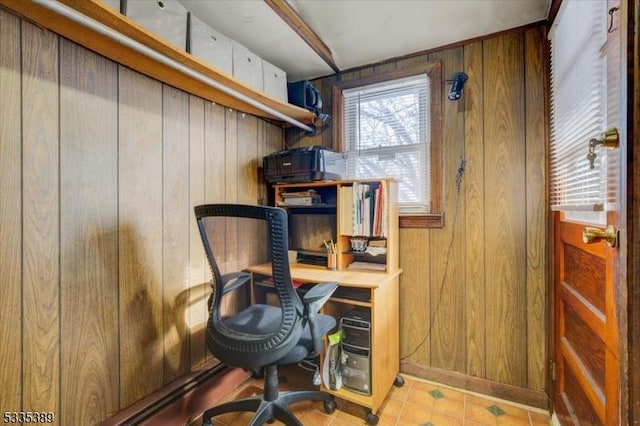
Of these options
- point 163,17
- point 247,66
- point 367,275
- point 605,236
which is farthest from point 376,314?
point 163,17

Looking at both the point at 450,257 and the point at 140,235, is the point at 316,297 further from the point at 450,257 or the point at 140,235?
the point at 450,257

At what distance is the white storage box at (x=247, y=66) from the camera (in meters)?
1.72

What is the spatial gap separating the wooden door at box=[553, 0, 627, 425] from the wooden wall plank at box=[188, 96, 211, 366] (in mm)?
1742

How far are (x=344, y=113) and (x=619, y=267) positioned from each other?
198cm

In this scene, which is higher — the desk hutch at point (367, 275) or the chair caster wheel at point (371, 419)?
the desk hutch at point (367, 275)

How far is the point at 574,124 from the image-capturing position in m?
1.17

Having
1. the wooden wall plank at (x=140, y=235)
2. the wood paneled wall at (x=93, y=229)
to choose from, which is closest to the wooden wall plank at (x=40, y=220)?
the wood paneled wall at (x=93, y=229)

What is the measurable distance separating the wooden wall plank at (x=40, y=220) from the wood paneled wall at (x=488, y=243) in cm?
187

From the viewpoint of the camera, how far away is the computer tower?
5.30 ft

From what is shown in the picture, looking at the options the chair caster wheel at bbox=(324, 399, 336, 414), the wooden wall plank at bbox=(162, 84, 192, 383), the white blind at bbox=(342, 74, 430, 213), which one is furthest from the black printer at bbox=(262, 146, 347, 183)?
the chair caster wheel at bbox=(324, 399, 336, 414)

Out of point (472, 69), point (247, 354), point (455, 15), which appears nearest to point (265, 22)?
point (455, 15)

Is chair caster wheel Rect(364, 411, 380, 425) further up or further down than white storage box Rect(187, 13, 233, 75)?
further down

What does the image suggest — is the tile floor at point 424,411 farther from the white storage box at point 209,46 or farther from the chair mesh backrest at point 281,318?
the white storage box at point 209,46

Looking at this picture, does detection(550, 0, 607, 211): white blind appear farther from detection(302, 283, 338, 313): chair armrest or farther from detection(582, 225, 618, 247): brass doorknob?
detection(302, 283, 338, 313): chair armrest
